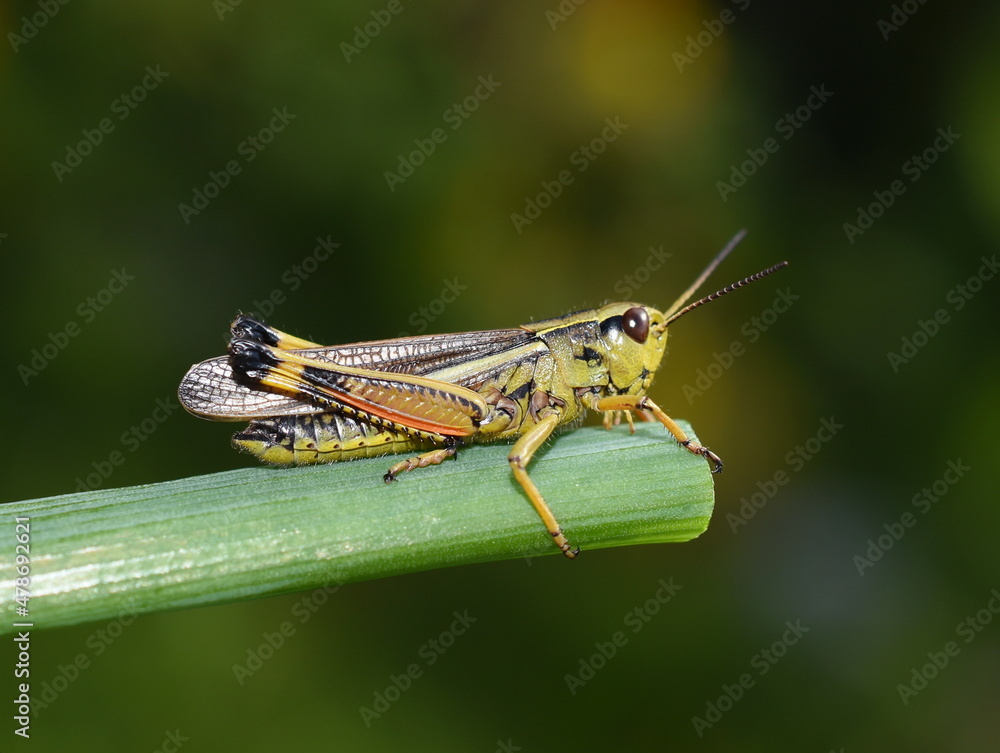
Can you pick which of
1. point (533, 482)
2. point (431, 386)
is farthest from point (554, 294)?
point (533, 482)

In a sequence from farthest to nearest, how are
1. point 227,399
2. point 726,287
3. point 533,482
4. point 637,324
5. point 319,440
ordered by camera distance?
point 637,324
point 726,287
point 227,399
point 319,440
point 533,482

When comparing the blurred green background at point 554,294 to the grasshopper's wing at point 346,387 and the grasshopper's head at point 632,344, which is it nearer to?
the grasshopper's head at point 632,344

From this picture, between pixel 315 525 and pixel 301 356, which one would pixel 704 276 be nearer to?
pixel 301 356

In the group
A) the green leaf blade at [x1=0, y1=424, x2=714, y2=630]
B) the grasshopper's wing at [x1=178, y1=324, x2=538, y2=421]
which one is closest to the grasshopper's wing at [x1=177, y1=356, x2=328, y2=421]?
the grasshopper's wing at [x1=178, y1=324, x2=538, y2=421]

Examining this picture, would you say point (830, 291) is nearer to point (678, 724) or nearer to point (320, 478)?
point (678, 724)

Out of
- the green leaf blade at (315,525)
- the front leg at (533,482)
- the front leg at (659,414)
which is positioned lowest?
the green leaf blade at (315,525)

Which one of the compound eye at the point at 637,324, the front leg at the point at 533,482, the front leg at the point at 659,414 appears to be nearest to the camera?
the front leg at the point at 533,482

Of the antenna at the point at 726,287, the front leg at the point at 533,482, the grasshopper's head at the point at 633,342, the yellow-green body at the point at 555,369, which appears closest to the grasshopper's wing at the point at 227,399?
the yellow-green body at the point at 555,369
